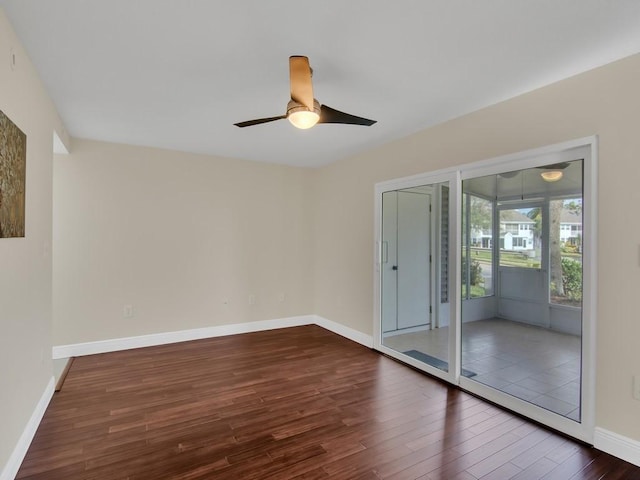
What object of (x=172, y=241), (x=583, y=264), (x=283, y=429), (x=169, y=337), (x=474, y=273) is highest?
(x=172, y=241)

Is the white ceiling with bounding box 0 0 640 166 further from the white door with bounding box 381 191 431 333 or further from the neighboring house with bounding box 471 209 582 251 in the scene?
the white door with bounding box 381 191 431 333

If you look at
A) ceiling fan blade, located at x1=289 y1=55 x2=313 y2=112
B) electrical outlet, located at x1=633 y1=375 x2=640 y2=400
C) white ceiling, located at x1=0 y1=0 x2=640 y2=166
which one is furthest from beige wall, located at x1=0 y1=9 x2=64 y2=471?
electrical outlet, located at x1=633 y1=375 x2=640 y2=400

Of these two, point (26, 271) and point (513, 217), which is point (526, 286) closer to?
point (513, 217)

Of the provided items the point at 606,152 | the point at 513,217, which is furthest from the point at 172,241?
the point at 606,152

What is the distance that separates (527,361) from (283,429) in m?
2.03

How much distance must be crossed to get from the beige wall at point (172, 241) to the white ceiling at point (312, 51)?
110cm

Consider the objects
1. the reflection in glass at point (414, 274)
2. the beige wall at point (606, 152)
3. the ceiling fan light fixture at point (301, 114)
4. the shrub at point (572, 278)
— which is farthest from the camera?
the reflection in glass at point (414, 274)

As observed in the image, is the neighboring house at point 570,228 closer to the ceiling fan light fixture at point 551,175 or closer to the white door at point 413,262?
the ceiling fan light fixture at point 551,175

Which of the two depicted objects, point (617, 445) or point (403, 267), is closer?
point (617, 445)

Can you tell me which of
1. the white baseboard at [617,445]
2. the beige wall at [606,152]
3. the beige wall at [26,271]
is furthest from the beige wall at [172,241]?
the white baseboard at [617,445]

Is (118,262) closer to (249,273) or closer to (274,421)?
(249,273)

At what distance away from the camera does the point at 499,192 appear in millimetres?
2988

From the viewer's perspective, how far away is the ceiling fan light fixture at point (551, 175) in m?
2.55

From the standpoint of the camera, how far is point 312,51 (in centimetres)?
209
